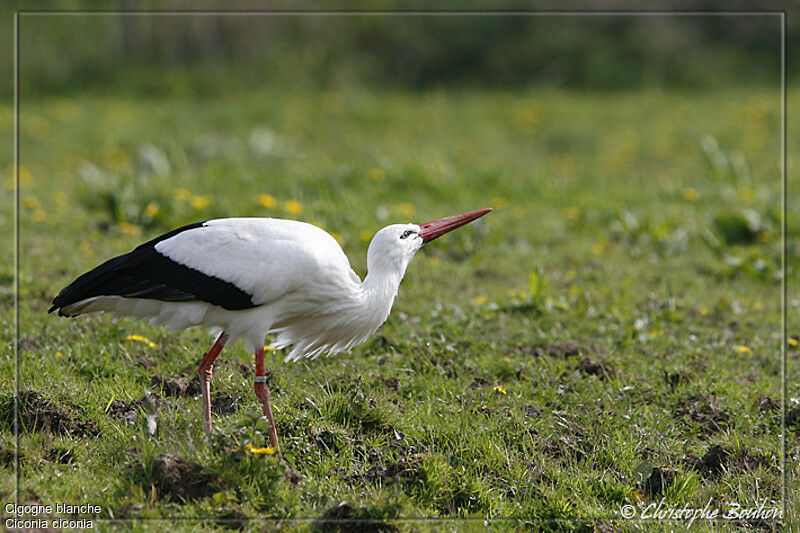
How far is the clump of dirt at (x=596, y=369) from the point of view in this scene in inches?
214

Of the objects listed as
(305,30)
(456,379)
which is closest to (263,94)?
(305,30)

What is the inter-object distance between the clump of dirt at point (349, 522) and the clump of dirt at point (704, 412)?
196 centimetres

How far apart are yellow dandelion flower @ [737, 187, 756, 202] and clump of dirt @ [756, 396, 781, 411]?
469 centimetres

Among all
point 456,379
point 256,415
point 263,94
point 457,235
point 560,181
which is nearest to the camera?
point 256,415

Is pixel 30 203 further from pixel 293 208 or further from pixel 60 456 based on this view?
pixel 60 456

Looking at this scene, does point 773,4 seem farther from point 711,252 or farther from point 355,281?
point 355,281

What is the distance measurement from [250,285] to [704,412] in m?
2.58

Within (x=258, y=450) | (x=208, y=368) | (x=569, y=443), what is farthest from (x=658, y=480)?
(x=208, y=368)

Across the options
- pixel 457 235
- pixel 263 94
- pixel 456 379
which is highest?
pixel 263 94

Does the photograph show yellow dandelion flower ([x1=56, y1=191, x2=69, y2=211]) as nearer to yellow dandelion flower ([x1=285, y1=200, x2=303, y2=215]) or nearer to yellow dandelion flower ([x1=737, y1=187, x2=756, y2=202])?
yellow dandelion flower ([x1=285, y1=200, x2=303, y2=215])

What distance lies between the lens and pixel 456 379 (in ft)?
17.5

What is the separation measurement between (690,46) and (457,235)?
9.27 metres

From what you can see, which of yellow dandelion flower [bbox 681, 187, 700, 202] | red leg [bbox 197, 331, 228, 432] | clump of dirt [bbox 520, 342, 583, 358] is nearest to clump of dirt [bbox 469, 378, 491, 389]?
clump of dirt [bbox 520, 342, 583, 358]

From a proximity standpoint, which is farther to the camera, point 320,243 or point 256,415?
point 320,243
